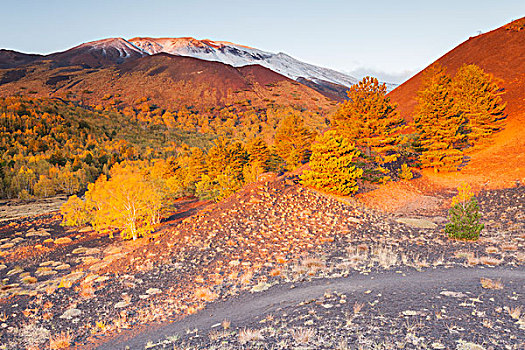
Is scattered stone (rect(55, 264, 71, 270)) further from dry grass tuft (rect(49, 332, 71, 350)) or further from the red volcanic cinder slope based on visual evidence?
the red volcanic cinder slope

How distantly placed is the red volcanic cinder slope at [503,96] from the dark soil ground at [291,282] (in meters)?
6.31

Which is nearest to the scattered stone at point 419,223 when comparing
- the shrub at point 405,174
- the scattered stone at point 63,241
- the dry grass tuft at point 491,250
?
the dry grass tuft at point 491,250

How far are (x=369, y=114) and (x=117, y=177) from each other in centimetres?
2447

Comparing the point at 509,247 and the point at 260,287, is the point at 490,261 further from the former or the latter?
the point at 260,287

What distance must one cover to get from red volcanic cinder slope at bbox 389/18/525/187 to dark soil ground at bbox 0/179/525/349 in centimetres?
631

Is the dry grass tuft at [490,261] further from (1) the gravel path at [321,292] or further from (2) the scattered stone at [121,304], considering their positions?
(2) the scattered stone at [121,304]

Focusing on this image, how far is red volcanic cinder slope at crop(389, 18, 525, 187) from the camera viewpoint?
26125 millimetres

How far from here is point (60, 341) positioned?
796cm

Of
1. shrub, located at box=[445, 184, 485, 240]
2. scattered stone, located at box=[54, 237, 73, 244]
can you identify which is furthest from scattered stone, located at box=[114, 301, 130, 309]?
scattered stone, located at box=[54, 237, 73, 244]

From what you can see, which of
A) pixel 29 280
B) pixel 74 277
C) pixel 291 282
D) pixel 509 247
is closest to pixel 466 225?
pixel 509 247

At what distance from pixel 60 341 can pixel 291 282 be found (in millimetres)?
7346

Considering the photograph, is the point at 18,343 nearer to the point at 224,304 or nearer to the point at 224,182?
Answer: the point at 224,304

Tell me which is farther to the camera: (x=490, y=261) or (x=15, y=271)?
(x=15, y=271)

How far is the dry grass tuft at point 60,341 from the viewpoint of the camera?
7850 millimetres
